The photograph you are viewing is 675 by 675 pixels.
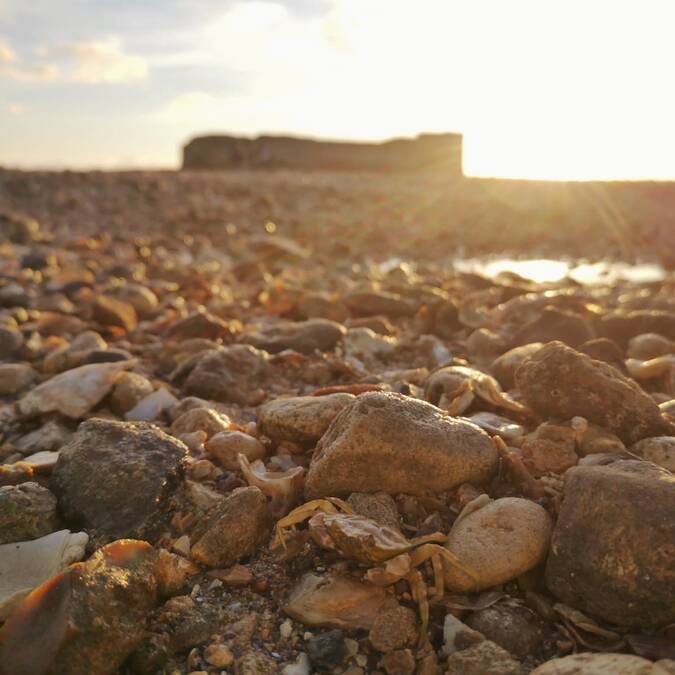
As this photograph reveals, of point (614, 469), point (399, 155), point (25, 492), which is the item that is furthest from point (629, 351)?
point (399, 155)

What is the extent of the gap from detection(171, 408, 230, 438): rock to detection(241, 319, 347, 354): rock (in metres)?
1.03

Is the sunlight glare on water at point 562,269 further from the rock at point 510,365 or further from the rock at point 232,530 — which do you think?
the rock at point 232,530

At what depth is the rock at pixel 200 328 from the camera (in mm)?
4043

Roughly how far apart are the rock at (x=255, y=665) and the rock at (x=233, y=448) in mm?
768

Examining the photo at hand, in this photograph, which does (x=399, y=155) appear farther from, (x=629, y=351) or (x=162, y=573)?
(x=162, y=573)

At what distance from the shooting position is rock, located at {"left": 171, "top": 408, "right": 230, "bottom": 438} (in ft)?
8.70

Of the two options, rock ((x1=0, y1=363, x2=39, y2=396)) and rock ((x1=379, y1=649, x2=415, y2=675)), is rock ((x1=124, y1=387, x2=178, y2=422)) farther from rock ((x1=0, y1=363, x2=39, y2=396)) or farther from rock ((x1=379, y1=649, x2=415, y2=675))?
rock ((x1=379, y1=649, x2=415, y2=675))

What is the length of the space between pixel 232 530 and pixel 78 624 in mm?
502

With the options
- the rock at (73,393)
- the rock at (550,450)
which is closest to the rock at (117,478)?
the rock at (73,393)

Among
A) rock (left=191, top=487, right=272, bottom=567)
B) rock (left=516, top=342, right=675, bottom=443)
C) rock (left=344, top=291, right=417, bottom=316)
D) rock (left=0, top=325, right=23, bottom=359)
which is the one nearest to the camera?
rock (left=191, top=487, right=272, bottom=567)

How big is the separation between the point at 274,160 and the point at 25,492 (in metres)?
22.6

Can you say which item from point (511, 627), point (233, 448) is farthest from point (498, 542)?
point (233, 448)

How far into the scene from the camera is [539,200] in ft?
43.0

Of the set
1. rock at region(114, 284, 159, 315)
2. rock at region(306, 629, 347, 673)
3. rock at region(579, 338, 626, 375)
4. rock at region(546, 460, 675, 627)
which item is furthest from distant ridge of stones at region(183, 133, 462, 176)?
rock at region(306, 629, 347, 673)
